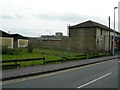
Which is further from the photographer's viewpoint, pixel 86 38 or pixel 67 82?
pixel 86 38

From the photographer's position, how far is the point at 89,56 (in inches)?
957

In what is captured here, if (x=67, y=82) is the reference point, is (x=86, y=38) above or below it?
above

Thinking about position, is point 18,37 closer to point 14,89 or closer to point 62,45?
point 62,45

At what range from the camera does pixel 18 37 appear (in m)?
58.6

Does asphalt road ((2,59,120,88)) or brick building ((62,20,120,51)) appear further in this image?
brick building ((62,20,120,51))

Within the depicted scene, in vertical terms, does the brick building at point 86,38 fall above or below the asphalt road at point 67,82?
above

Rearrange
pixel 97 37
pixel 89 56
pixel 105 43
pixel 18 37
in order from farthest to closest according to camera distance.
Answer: pixel 18 37 → pixel 105 43 → pixel 97 37 → pixel 89 56

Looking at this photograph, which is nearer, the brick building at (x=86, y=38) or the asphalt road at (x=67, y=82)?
the asphalt road at (x=67, y=82)

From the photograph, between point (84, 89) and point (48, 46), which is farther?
point (48, 46)

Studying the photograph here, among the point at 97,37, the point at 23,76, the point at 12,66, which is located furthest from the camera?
the point at 97,37

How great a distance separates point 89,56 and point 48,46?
87.7 feet

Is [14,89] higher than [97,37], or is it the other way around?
[97,37]

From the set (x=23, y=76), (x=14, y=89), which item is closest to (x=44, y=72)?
(x=23, y=76)

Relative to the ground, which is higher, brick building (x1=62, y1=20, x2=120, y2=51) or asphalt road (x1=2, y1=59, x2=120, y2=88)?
brick building (x1=62, y1=20, x2=120, y2=51)
